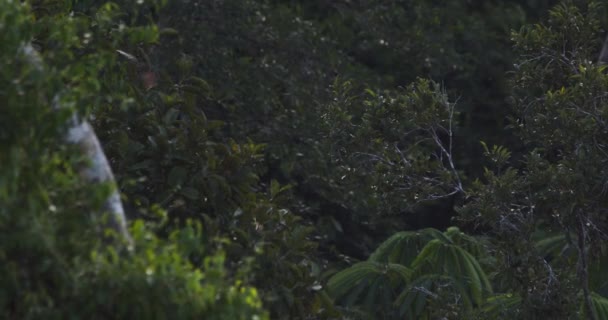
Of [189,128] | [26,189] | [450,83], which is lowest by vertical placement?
[450,83]

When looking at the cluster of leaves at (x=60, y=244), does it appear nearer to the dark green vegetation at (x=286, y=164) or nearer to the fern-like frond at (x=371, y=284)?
the dark green vegetation at (x=286, y=164)

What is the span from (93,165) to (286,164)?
5886 mm

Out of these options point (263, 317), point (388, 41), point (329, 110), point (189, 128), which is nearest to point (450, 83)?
point (388, 41)

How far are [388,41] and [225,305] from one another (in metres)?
7.76

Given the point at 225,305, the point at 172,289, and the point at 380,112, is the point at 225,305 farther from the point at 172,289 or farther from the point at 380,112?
the point at 380,112

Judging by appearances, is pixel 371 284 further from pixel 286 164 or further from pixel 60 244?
pixel 60 244

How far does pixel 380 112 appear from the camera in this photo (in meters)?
6.36

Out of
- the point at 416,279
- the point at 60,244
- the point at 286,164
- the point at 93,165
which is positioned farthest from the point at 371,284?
the point at 60,244

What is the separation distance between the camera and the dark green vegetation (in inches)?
135

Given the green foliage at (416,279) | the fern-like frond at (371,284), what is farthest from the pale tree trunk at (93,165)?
the fern-like frond at (371,284)

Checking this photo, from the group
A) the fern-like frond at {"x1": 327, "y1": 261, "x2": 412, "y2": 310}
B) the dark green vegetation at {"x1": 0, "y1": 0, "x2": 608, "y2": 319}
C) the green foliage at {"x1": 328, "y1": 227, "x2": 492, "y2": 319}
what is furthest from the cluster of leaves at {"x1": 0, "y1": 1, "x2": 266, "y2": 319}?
the fern-like frond at {"x1": 327, "y1": 261, "x2": 412, "y2": 310}

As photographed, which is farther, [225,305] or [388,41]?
[388,41]

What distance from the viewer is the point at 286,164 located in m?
9.52

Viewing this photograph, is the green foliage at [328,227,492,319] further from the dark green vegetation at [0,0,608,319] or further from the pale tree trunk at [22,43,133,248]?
the pale tree trunk at [22,43,133,248]
